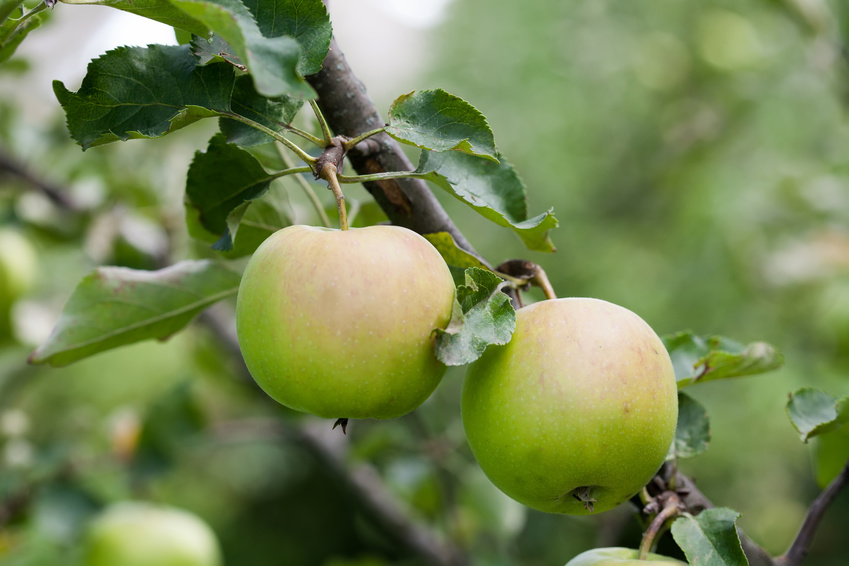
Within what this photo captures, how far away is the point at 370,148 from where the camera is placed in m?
0.39

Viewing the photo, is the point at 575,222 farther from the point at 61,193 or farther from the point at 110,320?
the point at 110,320

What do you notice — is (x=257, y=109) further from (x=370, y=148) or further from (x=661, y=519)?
(x=661, y=519)

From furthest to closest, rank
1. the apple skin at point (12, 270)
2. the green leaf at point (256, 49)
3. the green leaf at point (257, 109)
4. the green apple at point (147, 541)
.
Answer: the apple skin at point (12, 270) → the green apple at point (147, 541) → the green leaf at point (257, 109) → the green leaf at point (256, 49)

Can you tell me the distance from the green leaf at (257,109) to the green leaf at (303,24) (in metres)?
0.03

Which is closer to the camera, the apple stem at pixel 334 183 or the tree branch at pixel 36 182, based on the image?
the apple stem at pixel 334 183

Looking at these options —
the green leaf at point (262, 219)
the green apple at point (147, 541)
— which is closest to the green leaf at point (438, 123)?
the green leaf at point (262, 219)

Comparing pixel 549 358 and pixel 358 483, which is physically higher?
pixel 549 358

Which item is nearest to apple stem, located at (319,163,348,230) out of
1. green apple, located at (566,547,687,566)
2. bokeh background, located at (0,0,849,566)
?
bokeh background, located at (0,0,849,566)

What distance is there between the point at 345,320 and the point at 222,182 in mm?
146

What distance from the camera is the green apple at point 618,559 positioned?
36 cm

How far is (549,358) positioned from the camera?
1.13 feet

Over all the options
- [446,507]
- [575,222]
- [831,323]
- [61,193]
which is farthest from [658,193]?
[61,193]

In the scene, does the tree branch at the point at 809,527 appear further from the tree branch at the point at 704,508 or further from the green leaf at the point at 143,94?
the green leaf at the point at 143,94

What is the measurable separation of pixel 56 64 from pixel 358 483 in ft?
6.02
